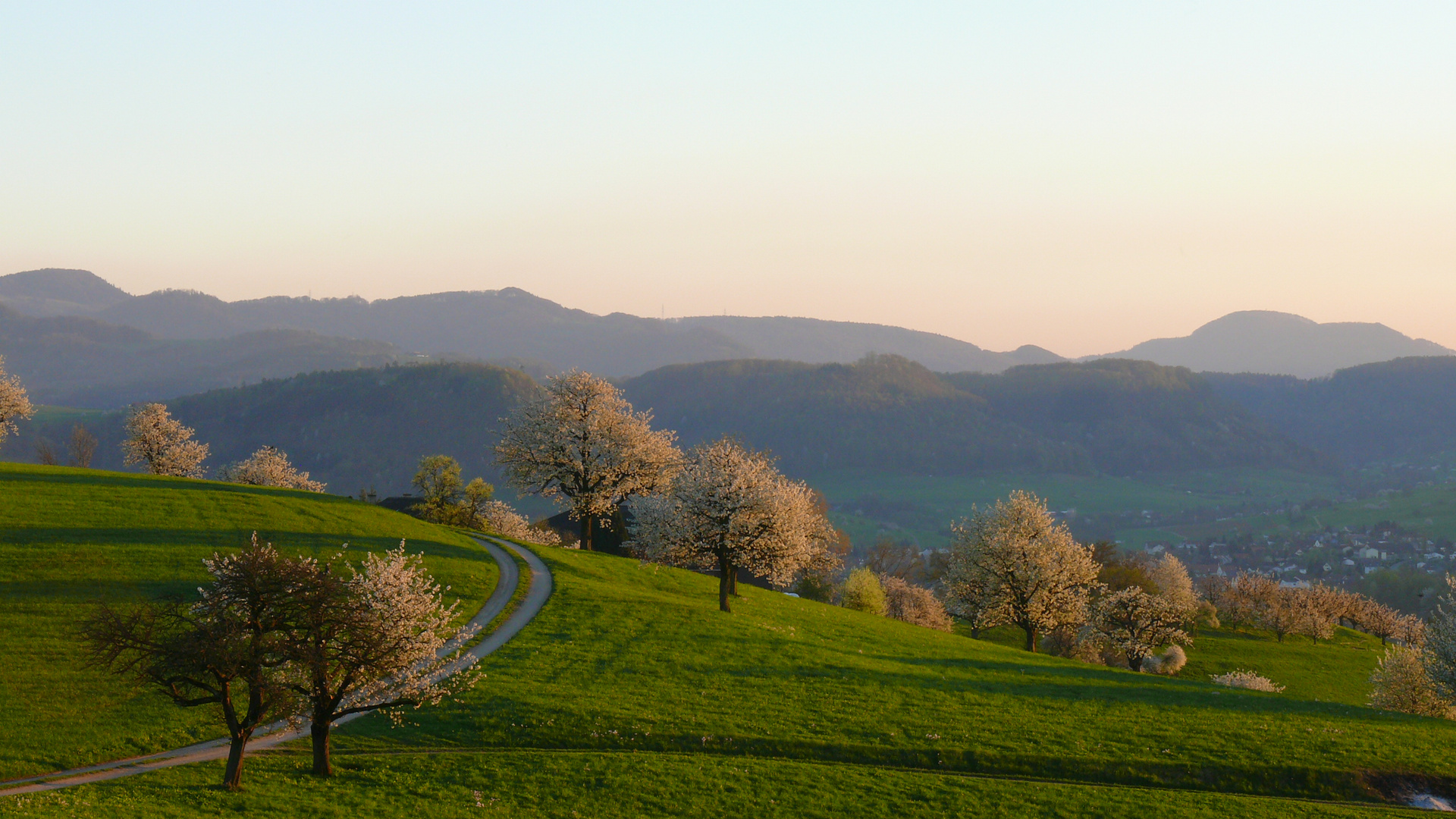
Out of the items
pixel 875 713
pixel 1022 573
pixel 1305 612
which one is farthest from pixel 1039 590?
pixel 1305 612

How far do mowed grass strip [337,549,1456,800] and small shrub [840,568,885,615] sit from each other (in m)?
33.1

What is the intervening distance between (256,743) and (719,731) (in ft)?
56.2

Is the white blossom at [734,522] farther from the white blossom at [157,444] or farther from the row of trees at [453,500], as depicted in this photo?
the white blossom at [157,444]

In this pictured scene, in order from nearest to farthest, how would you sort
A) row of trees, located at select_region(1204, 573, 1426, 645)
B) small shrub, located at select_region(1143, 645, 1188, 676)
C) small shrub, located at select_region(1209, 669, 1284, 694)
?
small shrub, located at select_region(1209, 669, 1284, 694)
small shrub, located at select_region(1143, 645, 1188, 676)
row of trees, located at select_region(1204, 573, 1426, 645)

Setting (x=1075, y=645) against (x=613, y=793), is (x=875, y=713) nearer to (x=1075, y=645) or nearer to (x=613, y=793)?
(x=613, y=793)

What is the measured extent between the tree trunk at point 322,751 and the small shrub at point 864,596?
63.9 metres

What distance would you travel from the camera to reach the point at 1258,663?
86000mm

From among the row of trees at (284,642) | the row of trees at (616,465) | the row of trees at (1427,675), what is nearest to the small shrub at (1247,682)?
the row of trees at (1427,675)

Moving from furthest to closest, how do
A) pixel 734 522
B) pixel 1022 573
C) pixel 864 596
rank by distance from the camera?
1. pixel 864 596
2. pixel 1022 573
3. pixel 734 522

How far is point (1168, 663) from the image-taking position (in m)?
80.6

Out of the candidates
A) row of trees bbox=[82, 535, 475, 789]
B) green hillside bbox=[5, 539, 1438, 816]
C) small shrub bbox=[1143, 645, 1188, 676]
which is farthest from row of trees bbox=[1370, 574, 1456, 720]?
row of trees bbox=[82, 535, 475, 789]

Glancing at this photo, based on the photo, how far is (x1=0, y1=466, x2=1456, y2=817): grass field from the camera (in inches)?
1142

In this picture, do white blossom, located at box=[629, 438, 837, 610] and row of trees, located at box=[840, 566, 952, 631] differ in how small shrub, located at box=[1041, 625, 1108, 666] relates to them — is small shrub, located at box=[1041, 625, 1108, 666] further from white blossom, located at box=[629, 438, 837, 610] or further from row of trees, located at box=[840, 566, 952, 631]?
white blossom, located at box=[629, 438, 837, 610]

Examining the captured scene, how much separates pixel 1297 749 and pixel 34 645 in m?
54.0
